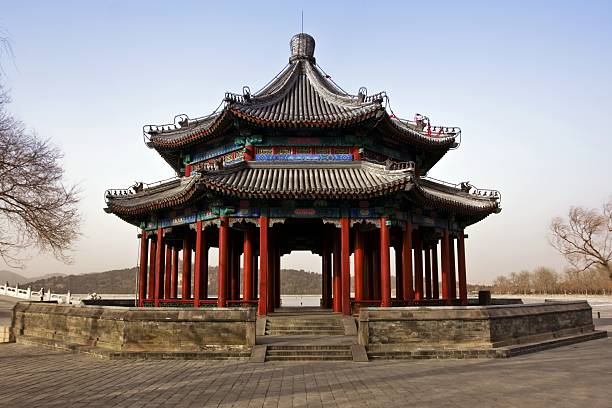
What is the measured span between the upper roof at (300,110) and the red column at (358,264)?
502cm

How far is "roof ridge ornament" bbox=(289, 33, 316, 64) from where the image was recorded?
2872 cm

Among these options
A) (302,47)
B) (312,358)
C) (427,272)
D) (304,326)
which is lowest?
(312,358)

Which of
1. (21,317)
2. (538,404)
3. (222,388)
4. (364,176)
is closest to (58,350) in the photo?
(21,317)

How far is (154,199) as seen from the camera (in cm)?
2338

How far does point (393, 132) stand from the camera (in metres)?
23.3

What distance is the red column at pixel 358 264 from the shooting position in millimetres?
20680

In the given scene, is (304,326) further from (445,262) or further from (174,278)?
(174,278)

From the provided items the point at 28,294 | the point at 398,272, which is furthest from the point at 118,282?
the point at 398,272

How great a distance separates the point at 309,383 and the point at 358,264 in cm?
969

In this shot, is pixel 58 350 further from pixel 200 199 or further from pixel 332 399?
pixel 332 399

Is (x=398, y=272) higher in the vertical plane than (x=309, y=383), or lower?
higher

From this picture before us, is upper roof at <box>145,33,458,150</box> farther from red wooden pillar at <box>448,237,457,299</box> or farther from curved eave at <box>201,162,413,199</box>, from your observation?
red wooden pillar at <box>448,237,457,299</box>

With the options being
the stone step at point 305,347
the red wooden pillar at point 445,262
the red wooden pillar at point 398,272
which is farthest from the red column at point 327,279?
the stone step at point 305,347

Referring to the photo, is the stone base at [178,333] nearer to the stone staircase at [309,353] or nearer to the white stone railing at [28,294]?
the stone staircase at [309,353]
